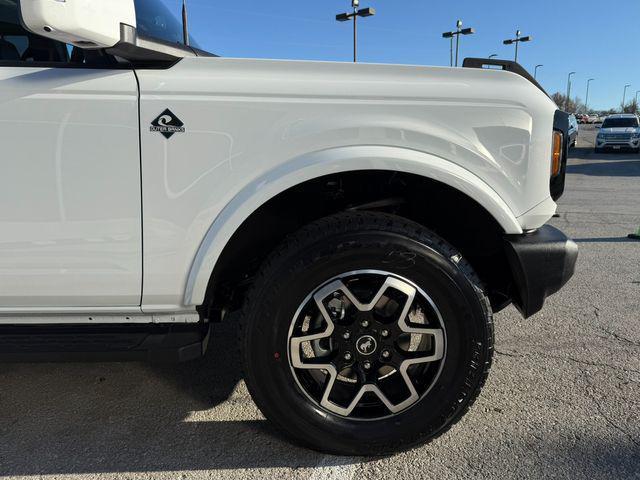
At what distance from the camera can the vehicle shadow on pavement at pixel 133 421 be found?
211 centimetres

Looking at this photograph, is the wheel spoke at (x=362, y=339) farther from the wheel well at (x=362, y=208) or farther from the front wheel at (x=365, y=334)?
the wheel well at (x=362, y=208)

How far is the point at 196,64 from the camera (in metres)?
1.94

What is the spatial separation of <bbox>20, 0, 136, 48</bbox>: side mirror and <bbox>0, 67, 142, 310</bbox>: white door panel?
0.77ft

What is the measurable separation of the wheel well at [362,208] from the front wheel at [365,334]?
238 mm

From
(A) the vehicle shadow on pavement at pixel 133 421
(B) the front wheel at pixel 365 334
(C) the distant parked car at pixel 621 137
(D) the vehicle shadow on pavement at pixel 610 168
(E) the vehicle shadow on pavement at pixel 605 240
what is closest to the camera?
(B) the front wheel at pixel 365 334

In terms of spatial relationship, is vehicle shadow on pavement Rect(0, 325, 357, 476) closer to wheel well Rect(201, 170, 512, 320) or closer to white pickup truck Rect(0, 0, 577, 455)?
white pickup truck Rect(0, 0, 577, 455)

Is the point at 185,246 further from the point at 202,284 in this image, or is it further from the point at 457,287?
the point at 457,287

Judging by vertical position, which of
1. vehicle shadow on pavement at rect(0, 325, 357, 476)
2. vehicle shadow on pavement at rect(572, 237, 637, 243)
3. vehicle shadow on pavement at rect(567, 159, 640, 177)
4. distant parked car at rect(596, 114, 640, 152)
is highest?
distant parked car at rect(596, 114, 640, 152)

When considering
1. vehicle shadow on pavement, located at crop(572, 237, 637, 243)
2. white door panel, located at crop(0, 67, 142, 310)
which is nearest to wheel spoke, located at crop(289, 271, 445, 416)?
white door panel, located at crop(0, 67, 142, 310)

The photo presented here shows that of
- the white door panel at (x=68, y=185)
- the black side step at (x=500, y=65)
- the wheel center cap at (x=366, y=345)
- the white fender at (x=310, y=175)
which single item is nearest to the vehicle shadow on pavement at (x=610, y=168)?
the black side step at (x=500, y=65)

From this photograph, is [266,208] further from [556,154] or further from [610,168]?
[610,168]

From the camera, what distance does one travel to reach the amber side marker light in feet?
7.16

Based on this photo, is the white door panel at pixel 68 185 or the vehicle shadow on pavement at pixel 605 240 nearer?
the white door panel at pixel 68 185

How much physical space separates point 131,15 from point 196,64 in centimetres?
28
